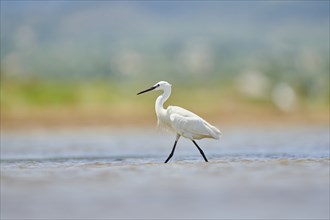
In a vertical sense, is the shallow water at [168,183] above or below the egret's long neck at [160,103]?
below

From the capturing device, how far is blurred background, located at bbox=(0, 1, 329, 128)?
35438 millimetres

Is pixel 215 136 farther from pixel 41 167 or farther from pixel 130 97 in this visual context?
pixel 130 97

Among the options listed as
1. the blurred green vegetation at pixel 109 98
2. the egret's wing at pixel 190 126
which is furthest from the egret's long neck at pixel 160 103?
the blurred green vegetation at pixel 109 98

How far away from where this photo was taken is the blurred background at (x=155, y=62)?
3544 cm

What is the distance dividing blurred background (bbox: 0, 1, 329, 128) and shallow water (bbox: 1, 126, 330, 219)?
14031 millimetres

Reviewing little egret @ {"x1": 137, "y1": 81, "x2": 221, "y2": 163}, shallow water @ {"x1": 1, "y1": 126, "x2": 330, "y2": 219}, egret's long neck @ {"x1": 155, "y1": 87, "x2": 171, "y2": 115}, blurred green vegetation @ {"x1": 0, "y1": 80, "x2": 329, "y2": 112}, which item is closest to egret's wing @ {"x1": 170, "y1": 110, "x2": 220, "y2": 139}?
little egret @ {"x1": 137, "y1": 81, "x2": 221, "y2": 163}

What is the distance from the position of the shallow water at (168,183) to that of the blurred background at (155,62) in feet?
46.0

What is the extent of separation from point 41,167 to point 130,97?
77.7ft

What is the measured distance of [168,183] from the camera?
39.5 feet

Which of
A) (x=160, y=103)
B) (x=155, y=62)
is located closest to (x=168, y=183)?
(x=160, y=103)

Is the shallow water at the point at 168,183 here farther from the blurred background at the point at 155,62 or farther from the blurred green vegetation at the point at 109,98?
the blurred green vegetation at the point at 109,98

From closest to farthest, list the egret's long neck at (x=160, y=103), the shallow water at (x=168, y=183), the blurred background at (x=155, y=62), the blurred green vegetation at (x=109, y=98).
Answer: the shallow water at (x=168, y=183), the egret's long neck at (x=160, y=103), the blurred background at (x=155, y=62), the blurred green vegetation at (x=109, y=98)

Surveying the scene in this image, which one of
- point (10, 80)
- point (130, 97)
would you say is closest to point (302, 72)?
point (130, 97)

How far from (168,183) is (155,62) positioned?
54.5 m
